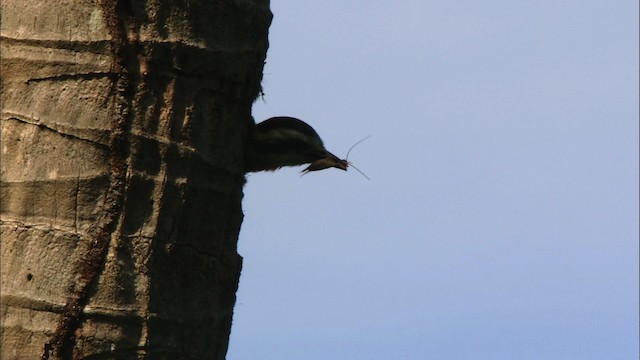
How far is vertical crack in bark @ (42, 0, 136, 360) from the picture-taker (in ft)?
8.20

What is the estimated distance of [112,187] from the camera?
2.55 meters

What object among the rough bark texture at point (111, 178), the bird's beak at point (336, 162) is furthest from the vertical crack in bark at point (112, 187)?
the bird's beak at point (336, 162)

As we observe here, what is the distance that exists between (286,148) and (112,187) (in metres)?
0.59

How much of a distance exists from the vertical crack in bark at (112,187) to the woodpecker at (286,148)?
1.25 feet

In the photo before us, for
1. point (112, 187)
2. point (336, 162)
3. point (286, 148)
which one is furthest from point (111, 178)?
point (336, 162)

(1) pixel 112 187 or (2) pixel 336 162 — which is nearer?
(1) pixel 112 187

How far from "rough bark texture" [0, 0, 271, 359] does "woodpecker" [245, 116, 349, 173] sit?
22 centimetres

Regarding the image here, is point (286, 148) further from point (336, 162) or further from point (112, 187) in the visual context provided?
point (112, 187)

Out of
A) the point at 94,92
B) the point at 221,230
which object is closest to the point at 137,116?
the point at 94,92

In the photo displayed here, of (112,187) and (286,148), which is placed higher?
(286,148)

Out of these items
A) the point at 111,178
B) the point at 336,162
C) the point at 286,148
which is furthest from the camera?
the point at 336,162

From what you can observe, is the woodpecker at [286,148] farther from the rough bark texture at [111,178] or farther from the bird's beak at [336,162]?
the rough bark texture at [111,178]

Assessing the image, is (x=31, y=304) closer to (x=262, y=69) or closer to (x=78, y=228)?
(x=78, y=228)

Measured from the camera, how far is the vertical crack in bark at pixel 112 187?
250 centimetres
